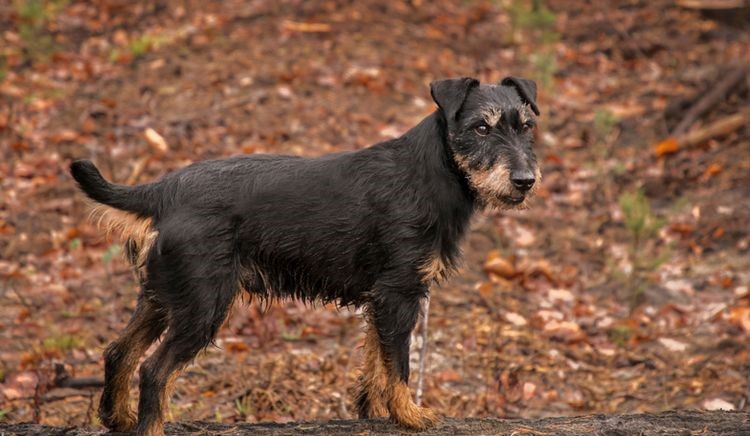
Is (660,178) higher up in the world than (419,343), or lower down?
higher up

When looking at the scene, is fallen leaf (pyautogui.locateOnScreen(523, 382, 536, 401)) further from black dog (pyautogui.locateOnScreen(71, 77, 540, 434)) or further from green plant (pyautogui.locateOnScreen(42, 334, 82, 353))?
green plant (pyautogui.locateOnScreen(42, 334, 82, 353))

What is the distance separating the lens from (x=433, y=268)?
473 centimetres

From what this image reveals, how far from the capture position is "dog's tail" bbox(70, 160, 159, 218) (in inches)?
181

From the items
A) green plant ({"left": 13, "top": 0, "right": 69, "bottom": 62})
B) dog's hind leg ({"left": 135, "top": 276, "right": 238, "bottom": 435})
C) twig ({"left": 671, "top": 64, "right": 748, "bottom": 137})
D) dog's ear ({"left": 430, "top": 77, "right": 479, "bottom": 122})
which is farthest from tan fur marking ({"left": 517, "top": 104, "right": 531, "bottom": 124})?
green plant ({"left": 13, "top": 0, "right": 69, "bottom": 62})

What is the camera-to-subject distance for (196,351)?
179 inches

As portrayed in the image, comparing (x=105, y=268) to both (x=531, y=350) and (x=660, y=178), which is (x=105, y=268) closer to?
(x=531, y=350)

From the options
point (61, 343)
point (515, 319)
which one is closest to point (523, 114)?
point (515, 319)

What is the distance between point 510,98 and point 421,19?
10.1 m

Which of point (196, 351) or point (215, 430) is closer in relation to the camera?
point (196, 351)

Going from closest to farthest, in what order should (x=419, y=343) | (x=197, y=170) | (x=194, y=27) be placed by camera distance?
(x=197, y=170)
(x=419, y=343)
(x=194, y=27)

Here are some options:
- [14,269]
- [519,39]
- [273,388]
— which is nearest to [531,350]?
[273,388]

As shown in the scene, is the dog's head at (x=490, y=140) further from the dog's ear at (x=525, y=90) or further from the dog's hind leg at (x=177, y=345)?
the dog's hind leg at (x=177, y=345)

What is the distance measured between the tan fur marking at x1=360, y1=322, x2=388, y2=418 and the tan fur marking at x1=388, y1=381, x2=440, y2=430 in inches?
2.8

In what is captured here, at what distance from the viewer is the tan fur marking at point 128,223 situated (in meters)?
4.71
